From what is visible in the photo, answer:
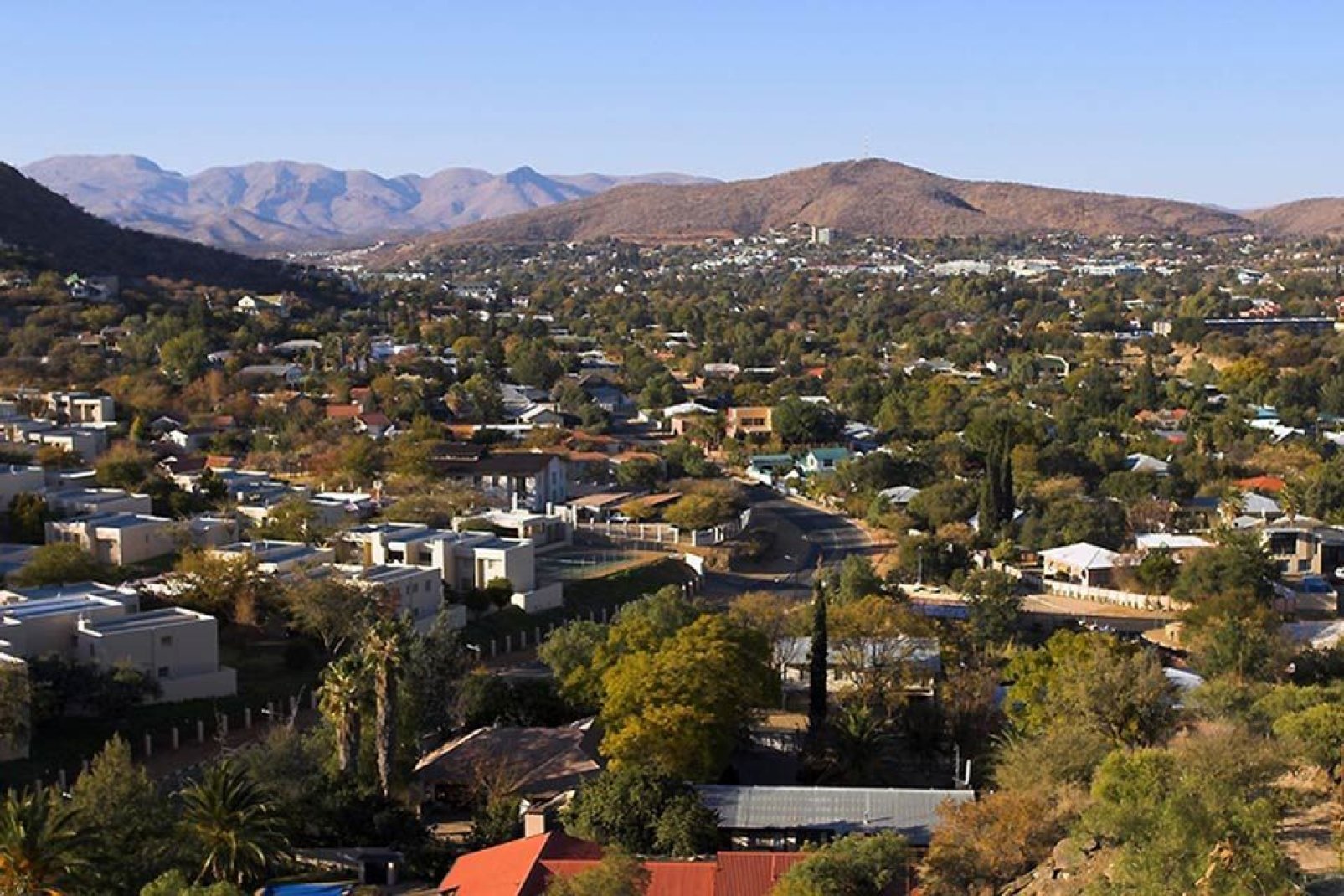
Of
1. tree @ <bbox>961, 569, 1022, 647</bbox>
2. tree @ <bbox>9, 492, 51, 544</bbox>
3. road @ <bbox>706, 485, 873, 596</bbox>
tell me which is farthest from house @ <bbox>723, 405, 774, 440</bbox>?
tree @ <bbox>9, 492, 51, 544</bbox>

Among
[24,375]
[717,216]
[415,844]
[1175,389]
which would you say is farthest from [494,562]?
[717,216]

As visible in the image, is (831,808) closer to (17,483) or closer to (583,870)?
(583,870)

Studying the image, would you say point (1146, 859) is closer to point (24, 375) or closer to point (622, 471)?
point (622, 471)

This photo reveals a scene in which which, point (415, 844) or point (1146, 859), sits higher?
point (1146, 859)

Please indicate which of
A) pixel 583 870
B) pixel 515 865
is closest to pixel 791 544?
pixel 515 865

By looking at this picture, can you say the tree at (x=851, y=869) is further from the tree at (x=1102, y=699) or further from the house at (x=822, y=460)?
the house at (x=822, y=460)

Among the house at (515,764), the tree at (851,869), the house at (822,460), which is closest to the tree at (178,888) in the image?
the tree at (851,869)

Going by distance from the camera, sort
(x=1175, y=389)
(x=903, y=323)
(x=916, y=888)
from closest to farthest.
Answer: (x=916, y=888)
(x=1175, y=389)
(x=903, y=323)
